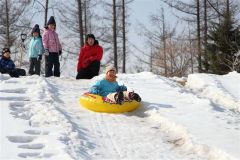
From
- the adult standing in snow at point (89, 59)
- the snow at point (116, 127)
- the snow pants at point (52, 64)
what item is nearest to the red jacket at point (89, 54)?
the adult standing in snow at point (89, 59)

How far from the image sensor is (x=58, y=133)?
700 cm

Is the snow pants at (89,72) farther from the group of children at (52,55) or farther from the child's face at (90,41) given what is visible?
the child's face at (90,41)

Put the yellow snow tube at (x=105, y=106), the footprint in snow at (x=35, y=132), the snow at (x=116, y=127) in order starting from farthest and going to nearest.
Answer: the yellow snow tube at (x=105, y=106) → the footprint in snow at (x=35, y=132) → the snow at (x=116, y=127)

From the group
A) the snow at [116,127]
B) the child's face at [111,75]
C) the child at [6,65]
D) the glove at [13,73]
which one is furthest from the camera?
the child at [6,65]

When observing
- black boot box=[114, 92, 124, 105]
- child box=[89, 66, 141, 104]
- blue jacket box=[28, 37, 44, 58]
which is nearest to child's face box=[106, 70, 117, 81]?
child box=[89, 66, 141, 104]

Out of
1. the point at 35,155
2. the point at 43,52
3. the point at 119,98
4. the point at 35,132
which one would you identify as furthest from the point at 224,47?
the point at 35,155

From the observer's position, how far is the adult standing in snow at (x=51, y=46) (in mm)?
13875

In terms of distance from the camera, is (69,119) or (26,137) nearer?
(26,137)

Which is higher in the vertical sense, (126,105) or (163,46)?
(163,46)

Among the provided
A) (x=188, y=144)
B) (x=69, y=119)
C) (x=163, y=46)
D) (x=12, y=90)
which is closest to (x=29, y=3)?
(x=163, y=46)

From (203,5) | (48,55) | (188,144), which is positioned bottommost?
(188,144)

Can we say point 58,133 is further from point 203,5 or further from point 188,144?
point 203,5

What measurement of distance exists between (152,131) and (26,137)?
7.13 feet

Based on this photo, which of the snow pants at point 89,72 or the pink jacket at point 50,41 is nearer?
the pink jacket at point 50,41
